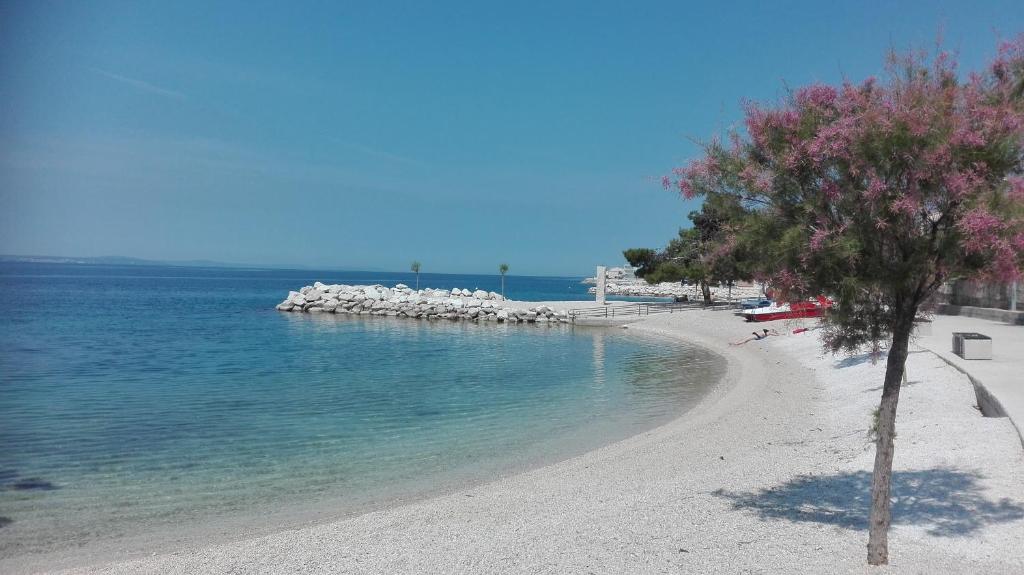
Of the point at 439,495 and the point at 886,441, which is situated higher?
the point at 886,441

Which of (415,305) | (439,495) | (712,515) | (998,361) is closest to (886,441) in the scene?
(712,515)

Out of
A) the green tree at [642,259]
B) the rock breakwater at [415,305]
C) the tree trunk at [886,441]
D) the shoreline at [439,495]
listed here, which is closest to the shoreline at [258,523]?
the shoreline at [439,495]

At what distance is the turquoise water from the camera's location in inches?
409

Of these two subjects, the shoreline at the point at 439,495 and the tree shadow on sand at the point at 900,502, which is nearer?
the tree shadow on sand at the point at 900,502

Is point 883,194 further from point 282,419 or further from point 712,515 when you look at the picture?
point 282,419

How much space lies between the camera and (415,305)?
2176 inches

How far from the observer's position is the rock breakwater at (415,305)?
49.8 m

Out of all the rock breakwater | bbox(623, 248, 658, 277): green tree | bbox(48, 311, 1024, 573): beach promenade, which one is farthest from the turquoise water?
bbox(623, 248, 658, 277): green tree

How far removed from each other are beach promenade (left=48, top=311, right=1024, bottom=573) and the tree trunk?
0.70 ft

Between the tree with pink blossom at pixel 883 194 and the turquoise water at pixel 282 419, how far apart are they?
7.00 metres

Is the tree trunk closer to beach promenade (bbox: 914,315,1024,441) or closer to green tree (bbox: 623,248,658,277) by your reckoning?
beach promenade (bbox: 914,315,1024,441)

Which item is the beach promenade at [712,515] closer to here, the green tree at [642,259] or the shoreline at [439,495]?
the shoreline at [439,495]

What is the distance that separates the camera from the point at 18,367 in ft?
Answer: 86.2

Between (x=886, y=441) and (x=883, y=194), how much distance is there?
2.16 m
